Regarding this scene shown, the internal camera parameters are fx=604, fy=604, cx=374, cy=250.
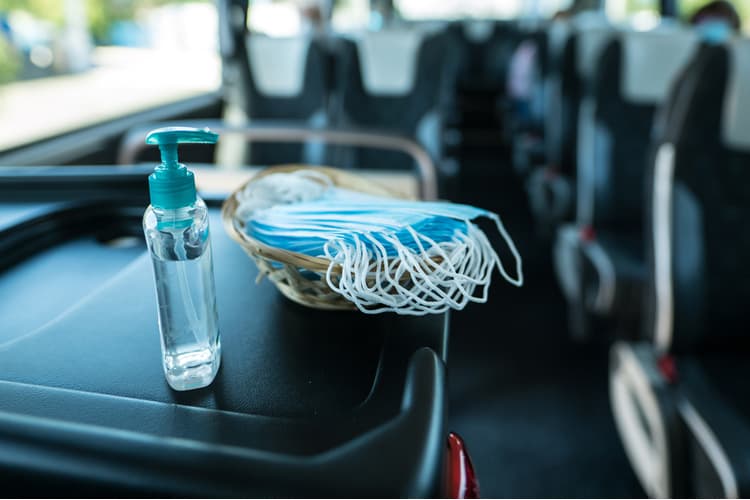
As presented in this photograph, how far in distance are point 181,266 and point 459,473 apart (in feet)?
0.71

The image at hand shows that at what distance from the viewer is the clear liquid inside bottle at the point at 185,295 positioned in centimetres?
37

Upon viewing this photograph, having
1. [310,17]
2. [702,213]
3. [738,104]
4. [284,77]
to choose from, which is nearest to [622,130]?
[738,104]

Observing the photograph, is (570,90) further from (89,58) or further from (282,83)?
(89,58)

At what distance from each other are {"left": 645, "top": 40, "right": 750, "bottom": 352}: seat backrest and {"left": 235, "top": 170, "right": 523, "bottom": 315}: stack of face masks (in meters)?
0.65

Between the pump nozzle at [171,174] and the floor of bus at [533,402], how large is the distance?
2.29 feet

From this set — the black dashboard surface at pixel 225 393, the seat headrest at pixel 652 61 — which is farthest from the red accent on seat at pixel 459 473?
the seat headrest at pixel 652 61

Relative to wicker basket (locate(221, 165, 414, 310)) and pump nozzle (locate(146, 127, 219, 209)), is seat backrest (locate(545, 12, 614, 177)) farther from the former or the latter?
pump nozzle (locate(146, 127, 219, 209))

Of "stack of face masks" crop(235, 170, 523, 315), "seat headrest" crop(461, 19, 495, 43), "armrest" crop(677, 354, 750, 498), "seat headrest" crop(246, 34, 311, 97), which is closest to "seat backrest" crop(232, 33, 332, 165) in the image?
"seat headrest" crop(246, 34, 311, 97)

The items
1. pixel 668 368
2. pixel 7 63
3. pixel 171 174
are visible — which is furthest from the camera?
pixel 7 63

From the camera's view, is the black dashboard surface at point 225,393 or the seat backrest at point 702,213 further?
the seat backrest at point 702,213

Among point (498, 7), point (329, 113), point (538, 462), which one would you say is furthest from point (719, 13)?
point (498, 7)

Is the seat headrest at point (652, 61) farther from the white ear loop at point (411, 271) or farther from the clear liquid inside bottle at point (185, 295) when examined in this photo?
the clear liquid inside bottle at point (185, 295)

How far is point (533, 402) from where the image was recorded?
162 centimetres

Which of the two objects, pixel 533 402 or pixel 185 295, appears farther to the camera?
pixel 533 402
